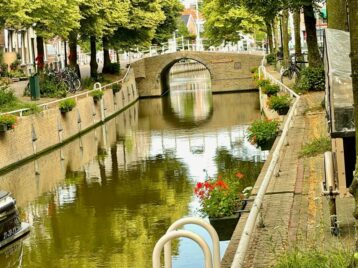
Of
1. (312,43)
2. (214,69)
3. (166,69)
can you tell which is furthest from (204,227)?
(166,69)

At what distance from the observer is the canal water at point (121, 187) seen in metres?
15.5

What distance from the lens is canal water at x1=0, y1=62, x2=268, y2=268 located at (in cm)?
1545

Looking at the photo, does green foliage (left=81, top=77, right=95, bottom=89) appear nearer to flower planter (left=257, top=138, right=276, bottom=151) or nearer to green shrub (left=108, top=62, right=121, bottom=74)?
green shrub (left=108, top=62, right=121, bottom=74)

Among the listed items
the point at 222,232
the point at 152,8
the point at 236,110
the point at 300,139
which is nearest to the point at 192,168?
the point at 300,139

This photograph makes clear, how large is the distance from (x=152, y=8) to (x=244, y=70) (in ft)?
34.8

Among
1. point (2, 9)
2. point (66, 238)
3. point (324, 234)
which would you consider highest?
point (2, 9)

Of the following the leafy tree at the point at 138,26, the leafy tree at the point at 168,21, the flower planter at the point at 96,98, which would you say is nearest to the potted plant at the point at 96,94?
the flower planter at the point at 96,98

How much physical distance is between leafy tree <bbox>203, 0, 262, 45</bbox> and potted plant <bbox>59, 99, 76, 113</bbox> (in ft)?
104

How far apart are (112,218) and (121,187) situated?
455cm

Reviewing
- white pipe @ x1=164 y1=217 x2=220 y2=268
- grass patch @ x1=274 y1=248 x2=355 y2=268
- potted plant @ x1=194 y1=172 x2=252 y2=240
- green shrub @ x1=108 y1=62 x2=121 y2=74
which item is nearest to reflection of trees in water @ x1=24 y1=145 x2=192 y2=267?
potted plant @ x1=194 y1=172 x2=252 y2=240

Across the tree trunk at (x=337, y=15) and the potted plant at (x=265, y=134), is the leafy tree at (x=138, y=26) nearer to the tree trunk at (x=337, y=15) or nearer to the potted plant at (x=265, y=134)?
the potted plant at (x=265, y=134)

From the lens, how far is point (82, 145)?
34375 millimetres

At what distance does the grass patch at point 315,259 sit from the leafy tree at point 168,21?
6217 cm

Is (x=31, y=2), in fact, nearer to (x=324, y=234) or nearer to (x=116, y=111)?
(x=116, y=111)
